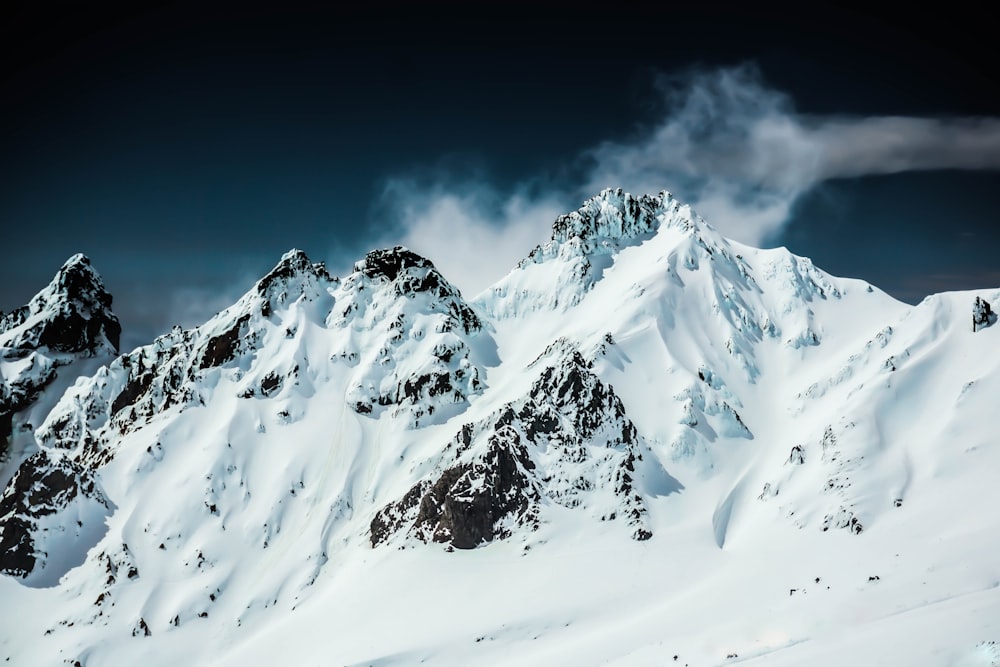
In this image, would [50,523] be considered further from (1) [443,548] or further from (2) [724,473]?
(2) [724,473]

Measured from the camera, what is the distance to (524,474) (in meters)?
124

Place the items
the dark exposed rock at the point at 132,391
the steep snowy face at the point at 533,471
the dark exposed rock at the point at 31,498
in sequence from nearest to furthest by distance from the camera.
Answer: the steep snowy face at the point at 533,471 → the dark exposed rock at the point at 31,498 → the dark exposed rock at the point at 132,391

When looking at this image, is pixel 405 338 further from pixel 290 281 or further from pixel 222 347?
pixel 222 347

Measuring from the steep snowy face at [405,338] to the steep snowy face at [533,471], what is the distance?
25.1 meters

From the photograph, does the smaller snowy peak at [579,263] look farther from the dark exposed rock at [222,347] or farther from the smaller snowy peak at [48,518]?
the smaller snowy peak at [48,518]

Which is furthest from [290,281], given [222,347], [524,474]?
[524,474]

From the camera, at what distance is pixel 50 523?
129 metres

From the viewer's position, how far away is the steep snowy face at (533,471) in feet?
393

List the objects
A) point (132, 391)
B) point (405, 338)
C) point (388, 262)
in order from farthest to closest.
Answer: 1. point (388, 262)
2. point (405, 338)
3. point (132, 391)

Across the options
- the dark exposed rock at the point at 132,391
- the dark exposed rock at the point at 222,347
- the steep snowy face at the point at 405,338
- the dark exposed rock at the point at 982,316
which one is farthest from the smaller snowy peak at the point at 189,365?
the dark exposed rock at the point at 982,316

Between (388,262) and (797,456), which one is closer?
(797,456)

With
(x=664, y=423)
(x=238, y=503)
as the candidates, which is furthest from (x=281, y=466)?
(x=664, y=423)

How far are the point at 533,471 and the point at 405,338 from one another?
6232 cm

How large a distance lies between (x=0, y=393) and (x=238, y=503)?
3652 inches
